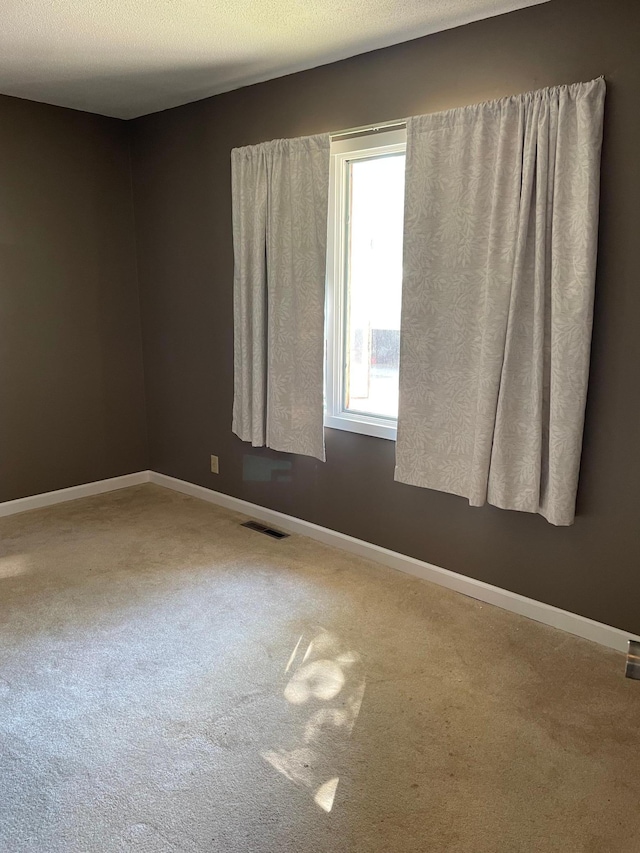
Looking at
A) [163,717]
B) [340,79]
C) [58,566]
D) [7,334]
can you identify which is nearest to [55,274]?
[7,334]

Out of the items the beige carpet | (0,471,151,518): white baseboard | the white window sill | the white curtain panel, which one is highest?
the white curtain panel

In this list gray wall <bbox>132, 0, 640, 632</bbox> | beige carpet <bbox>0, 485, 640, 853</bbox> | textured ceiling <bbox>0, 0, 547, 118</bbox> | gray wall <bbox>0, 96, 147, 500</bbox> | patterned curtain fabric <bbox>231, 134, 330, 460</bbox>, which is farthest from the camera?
gray wall <bbox>0, 96, 147, 500</bbox>

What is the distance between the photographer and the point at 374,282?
10.6ft

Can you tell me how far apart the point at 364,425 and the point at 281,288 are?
0.84 m

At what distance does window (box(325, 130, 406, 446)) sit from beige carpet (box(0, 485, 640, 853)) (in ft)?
2.72

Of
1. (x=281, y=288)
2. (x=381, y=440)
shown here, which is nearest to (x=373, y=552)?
(x=381, y=440)

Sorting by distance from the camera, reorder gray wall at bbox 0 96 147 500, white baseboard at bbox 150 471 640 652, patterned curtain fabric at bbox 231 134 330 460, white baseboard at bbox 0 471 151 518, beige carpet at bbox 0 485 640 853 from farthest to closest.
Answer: white baseboard at bbox 0 471 151 518 < gray wall at bbox 0 96 147 500 < patterned curtain fabric at bbox 231 134 330 460 < white baseboard at bbox 150 471 640 652 < beige carpet at bbox 0 485 640 853

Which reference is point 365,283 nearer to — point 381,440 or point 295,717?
point 381,440

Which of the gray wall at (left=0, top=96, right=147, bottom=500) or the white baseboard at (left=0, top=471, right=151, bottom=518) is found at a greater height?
the gray wall at (left=0, top=96, right=147, bottom=500)

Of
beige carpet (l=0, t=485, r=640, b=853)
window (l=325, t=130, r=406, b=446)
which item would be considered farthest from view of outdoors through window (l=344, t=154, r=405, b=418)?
beige carpet (l=0, t=485, r=640, b=853)

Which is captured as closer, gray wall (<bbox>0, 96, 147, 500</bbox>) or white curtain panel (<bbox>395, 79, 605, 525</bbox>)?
white curtain panel (<bbox>395, 79, 605, 525</bbox>)

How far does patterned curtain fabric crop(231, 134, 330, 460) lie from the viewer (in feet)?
10.7

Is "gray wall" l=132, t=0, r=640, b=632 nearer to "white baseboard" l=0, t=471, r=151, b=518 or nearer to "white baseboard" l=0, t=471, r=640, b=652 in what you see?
"white baseboard" l=0, t=471, r=640, b=652

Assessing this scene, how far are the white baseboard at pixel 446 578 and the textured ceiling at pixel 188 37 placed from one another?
231 centimetres
